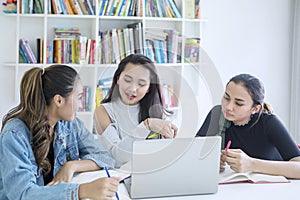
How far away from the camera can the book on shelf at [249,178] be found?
5.64ft

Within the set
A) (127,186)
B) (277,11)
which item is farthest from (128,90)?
(277,11)

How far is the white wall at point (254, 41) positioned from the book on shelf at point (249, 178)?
2.27 meters

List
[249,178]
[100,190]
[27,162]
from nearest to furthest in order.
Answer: [100,190]
[27,162]
[249,178]

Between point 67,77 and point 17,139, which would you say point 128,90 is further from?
point 17,139

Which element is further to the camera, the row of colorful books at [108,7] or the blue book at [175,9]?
the blue book at [175,9]

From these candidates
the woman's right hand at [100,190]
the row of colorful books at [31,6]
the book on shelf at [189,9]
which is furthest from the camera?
the book on shelf at [189,9]

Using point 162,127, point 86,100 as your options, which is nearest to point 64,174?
point 162,127

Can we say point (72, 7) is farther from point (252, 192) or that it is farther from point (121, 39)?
point (252, 192)

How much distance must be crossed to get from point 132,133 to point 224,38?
2.30 m

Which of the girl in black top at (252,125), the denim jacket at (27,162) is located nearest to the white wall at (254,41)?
the girl in black top at (252,125)

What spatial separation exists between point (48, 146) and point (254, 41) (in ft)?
9.20

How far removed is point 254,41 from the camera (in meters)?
4.08

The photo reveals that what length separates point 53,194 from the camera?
1421 millimetres

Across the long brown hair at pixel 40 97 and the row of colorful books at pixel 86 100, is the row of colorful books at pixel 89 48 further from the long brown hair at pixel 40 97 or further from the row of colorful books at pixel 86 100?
the long brown hair at pixel 40 97
